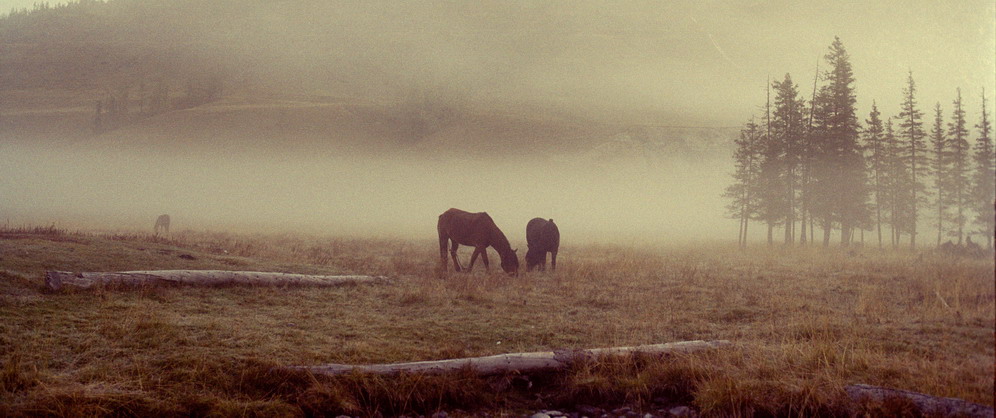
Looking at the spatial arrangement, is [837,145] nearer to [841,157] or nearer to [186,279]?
[841,157]

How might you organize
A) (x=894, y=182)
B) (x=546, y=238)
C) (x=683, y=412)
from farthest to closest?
1. (x=894, y=182)
2. (x=546, y=238)
3. (x=683, y=412)

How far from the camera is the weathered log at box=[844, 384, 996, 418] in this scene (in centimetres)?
408

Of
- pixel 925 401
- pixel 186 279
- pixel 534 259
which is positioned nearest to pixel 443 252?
pixel 534 259

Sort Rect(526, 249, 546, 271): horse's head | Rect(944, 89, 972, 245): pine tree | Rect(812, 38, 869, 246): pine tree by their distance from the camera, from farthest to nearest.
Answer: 1. Rect(812, 38, 869, 246): pine tree
2. Rect(944, 89, 972, 245): pine tree
3. Rect(526, 249, 546, 271): horse's head

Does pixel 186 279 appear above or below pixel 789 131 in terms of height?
below

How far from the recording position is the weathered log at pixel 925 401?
4078mm

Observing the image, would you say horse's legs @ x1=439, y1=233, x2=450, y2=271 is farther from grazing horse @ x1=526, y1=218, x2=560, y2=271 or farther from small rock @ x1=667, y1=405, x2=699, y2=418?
small rock @ x1=667, y1=405, x2=699, y2=418

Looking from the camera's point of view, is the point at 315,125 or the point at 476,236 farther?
the point at 315,125

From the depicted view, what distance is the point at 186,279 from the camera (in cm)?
1123

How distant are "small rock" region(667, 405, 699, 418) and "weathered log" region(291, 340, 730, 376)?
123 cm

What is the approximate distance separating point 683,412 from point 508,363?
2.11 metres

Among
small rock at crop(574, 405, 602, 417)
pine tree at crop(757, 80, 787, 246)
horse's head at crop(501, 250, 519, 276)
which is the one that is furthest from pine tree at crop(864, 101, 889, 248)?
small rock at crop(574, 405, 602, 417)

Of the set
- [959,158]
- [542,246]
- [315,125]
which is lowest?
[542,246]

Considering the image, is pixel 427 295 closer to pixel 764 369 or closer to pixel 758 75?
pixel 764 369
